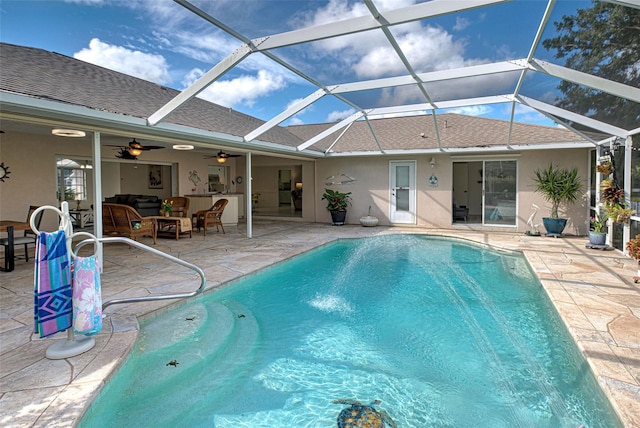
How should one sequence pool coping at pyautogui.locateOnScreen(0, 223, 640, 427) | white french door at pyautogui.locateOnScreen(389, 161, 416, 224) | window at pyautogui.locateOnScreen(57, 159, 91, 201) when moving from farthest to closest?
white french door at pyautogui.locateOnScreen(389, 161, 416, 224) < window at pyautogui.locateOnScreen(57, 159, 91, 201) < pool coping at pyautogui.locateOnScreen(0, 223, 640, 427)

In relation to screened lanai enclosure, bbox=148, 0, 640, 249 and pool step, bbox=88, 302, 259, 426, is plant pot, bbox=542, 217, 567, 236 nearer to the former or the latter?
screened lanai enclosure, bbox=148, 0, 640, 249

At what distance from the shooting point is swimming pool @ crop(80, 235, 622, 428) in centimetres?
277

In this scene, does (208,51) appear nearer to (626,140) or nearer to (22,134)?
(22,134)

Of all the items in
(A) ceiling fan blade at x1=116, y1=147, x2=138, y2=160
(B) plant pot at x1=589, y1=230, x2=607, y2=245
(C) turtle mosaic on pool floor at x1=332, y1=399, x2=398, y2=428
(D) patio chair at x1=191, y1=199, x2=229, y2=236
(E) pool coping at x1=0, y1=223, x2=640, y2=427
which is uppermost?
(A) ceiling fan blade at x1=116, y1=147, x2=138, y2=160

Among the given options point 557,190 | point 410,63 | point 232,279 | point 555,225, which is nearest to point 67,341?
point 232,279

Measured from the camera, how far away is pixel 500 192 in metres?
11.2

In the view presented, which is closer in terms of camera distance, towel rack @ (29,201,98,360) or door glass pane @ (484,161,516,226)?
towel rack @ (29,201,98,360)

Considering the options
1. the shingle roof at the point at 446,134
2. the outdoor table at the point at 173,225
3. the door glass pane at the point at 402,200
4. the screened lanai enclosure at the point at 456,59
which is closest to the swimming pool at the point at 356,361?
the screened lanai enclosure at the point at 456,59

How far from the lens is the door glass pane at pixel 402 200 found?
12.6 meters

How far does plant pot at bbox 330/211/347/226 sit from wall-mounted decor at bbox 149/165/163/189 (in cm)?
758

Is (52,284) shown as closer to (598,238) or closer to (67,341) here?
(67,341)

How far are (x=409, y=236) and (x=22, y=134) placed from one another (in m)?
10.4

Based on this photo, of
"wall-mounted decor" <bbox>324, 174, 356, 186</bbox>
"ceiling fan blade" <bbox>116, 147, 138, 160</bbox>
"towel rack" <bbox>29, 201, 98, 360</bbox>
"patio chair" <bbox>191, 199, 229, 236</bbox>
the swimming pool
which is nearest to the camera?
the swimming pool

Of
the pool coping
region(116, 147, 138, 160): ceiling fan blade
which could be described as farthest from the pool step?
region(116, 147, 138, 160): ceiling fan blade
